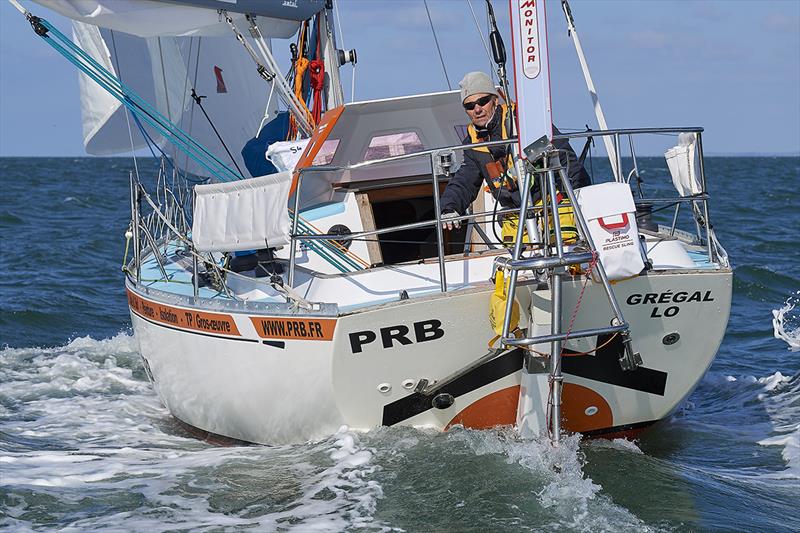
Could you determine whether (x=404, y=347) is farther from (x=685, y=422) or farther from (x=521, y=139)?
(x=685, y=422)

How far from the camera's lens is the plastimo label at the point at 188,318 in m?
6.01

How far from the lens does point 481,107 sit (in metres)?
6.21

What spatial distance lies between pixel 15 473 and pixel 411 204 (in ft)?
11.4

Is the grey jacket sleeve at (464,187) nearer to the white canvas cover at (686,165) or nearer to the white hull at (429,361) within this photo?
the white hull at (429,361)

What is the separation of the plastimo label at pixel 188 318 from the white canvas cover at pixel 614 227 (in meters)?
2.08

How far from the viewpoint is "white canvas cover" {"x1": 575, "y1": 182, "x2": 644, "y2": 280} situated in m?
5.34

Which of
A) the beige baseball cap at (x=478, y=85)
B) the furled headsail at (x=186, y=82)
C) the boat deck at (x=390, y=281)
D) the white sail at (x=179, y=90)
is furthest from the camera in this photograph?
the white sail at (x=179, y=90)

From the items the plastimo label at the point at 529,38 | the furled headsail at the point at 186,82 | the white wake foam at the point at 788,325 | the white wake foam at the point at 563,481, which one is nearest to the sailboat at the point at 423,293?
the plastimo label at the point at 529,38

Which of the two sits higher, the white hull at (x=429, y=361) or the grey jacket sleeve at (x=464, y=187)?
the grey jacket sleeve at (x=464, y=187)

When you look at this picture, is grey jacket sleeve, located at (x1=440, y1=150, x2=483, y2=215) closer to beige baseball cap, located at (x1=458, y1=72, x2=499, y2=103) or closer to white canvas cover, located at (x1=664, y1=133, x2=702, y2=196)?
beige baseball cap, located at (x1=458, y1=72, x2=499, y2=103)

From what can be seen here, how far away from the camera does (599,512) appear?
508 cm

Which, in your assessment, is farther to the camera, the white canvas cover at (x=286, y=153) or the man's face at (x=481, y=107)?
the white canvas cover at (x=286, y=153)

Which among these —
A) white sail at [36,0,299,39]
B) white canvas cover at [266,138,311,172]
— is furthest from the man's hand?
white sail at [36,0,299,39]

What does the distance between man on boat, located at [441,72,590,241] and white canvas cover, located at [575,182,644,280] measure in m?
0.65
